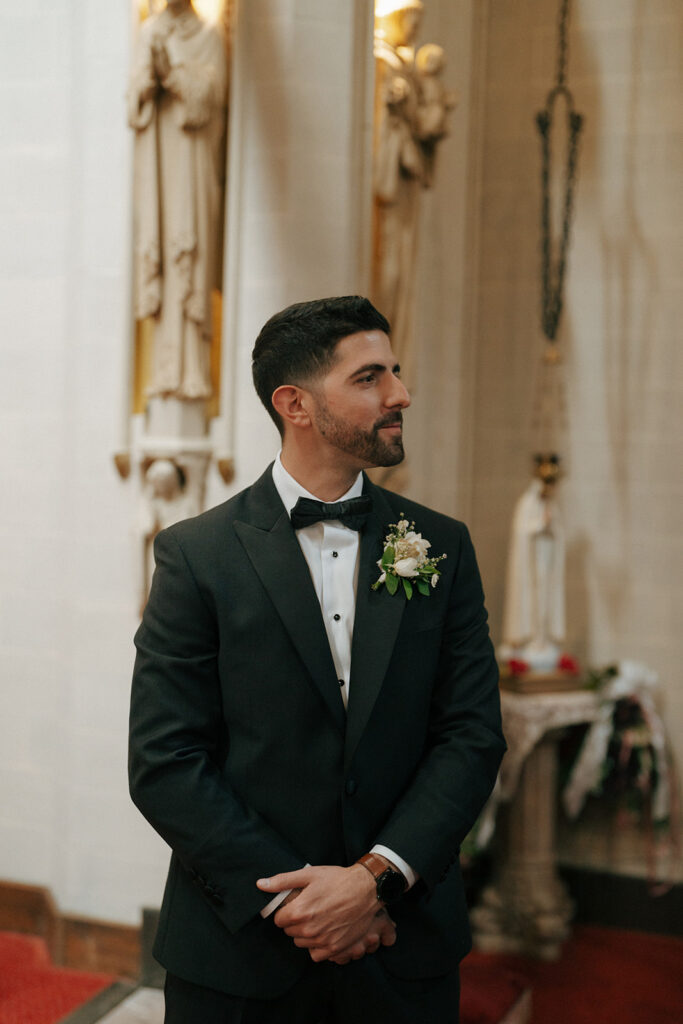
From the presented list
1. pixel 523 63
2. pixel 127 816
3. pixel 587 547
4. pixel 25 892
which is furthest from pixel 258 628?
pixel 523 63

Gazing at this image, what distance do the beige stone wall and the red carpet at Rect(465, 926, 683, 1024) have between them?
90cm

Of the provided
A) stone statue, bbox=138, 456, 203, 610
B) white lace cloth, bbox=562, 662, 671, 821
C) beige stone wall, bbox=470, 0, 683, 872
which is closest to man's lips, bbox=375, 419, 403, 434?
stone statue, bbox=138, 456, 203, 610

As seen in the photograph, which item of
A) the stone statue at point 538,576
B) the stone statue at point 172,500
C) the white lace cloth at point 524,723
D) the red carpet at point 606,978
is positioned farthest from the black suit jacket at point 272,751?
the stone statue at point 538,576

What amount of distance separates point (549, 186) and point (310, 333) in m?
3.32

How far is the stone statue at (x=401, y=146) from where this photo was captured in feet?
12.4

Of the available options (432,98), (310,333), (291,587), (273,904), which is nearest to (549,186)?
(432,98)

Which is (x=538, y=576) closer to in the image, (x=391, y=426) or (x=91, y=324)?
(x=91, y=324)

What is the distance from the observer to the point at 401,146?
3.82m

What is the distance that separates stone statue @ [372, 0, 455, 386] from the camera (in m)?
3.78

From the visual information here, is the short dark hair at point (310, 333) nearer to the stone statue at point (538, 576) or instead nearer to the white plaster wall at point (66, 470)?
the white plaster wall at point (66, 470)

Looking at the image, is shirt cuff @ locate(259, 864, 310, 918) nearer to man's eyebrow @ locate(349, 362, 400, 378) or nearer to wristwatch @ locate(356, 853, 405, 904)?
wristwatch @ locate(356, 853, 405, 904)

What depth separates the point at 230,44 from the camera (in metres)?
3.44

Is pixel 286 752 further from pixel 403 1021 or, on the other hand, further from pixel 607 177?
pixel 607 177

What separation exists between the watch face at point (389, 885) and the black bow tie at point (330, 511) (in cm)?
63
